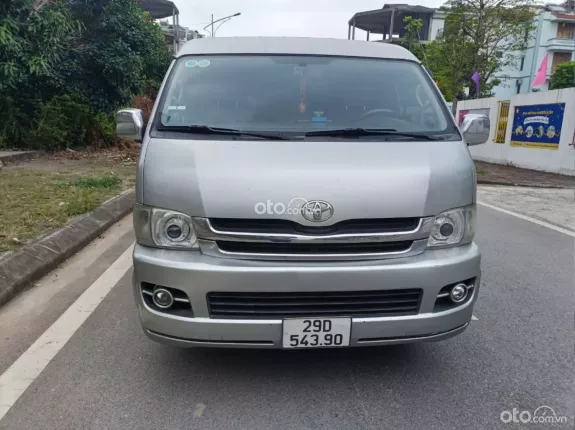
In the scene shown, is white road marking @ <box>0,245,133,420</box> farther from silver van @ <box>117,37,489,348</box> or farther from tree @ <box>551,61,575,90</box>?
tree @ <box>551,61,575,90</box>

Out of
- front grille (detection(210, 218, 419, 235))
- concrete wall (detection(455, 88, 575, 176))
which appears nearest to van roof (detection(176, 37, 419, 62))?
front grille (detection(210, 218, 419, 235))

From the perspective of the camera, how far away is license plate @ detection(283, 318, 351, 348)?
2.56 metres

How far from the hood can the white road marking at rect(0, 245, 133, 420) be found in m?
1.24

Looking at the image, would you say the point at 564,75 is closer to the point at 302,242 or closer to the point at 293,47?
the point at 293,47

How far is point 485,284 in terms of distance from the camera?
4.62m

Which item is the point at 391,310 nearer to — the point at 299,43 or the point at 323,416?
the point at 323,416

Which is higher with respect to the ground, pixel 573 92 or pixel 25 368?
pixel 573 92

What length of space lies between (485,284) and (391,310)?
2.34 meters

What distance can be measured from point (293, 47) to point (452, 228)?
1.87 metres

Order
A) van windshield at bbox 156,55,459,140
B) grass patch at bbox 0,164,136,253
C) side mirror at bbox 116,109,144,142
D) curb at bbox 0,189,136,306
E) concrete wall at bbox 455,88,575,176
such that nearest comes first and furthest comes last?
van windshield at bbox 156,55,459,140 → side mirror at bbox 116,109,144,142 → curb at bbox 0,189,136,306 → grass patch at bbox 0,164,136,253 → concrete wall at bbox 455,88,575,176

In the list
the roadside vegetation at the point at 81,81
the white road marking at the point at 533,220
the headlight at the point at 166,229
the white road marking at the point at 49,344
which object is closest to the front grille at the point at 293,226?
the headlight at the point at 166,229

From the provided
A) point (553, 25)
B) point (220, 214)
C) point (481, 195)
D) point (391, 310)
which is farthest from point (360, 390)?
point (553, 25)

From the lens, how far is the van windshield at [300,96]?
3.23m

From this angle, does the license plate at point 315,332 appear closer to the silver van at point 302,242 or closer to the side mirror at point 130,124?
the silver van at point 302,242
